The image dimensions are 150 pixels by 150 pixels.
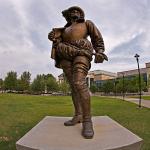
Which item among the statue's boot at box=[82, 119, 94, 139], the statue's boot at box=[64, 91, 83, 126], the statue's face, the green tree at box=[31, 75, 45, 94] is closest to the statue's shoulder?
the statue's face

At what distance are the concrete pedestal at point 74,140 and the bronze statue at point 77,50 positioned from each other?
0.31 metres

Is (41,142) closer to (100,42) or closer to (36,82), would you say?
(100,42)

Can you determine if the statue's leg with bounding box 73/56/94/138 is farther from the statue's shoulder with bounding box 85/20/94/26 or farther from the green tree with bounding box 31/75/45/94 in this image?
the green tree with bounding box 31/75/45/94

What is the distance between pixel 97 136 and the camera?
446cm

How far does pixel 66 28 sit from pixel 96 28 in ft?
1.97

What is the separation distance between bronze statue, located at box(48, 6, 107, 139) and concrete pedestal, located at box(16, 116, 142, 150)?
1.01 feet

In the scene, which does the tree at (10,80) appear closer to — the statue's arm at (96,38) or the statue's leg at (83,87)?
the statue's arm at (96,38)

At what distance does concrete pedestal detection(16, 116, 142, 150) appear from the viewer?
3941 millimetres

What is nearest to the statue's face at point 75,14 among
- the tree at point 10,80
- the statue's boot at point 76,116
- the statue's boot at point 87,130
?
the statue's boot at point 76,116

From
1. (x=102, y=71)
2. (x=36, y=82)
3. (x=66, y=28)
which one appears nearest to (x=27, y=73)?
(x=36, y=82)

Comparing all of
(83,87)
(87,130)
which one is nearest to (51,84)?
(83,87)

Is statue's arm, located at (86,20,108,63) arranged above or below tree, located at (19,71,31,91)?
below

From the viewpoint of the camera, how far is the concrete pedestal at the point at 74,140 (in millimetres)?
3941

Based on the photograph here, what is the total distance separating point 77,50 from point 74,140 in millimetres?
1637
